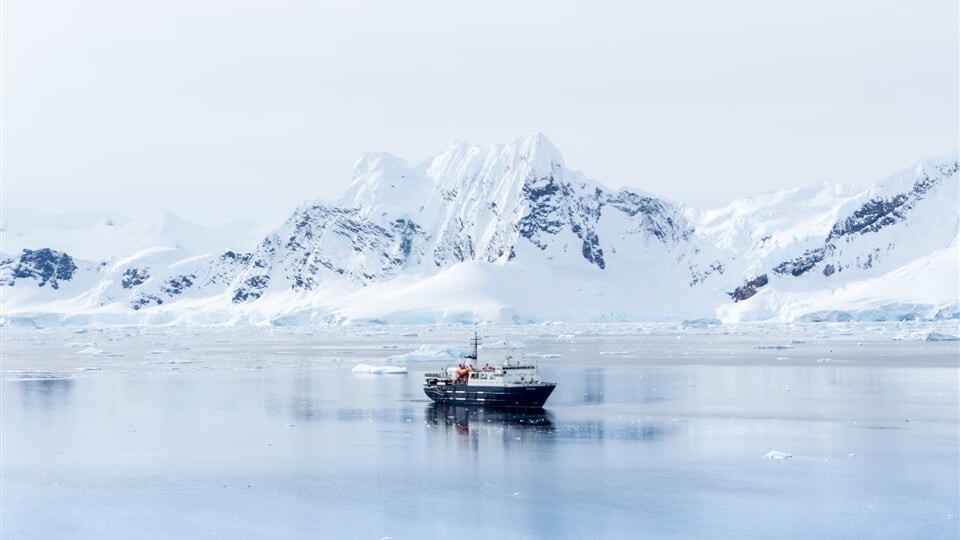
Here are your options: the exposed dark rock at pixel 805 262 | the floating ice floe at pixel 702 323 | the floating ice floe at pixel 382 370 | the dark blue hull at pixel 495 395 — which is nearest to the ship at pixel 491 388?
the dark blue hull at pixel 495 395

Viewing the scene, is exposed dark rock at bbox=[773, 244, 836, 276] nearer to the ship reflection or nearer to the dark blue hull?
the dark blue hull

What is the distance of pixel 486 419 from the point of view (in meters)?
44.4

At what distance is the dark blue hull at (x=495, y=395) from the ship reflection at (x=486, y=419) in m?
0.33

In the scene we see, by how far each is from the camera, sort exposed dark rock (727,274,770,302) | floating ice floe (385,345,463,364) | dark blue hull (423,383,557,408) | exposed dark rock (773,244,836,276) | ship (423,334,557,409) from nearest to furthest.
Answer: dark blue hull (423,383,557,408)
ship (423,334,557,409)
floating ice floe (385,345,463,364)
exposed dark rock (773,244,836,276)
exposed dark rock (727,274,770,302)

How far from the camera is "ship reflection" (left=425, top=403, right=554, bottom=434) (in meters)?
41.2

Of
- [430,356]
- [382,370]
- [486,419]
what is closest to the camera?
[486,419]

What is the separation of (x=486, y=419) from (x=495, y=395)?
11.9ft

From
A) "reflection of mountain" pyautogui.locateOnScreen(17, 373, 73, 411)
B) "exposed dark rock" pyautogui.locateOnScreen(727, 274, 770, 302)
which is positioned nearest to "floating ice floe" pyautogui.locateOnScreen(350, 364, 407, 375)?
"reflection of mountain" pyautogui.locateOnScreen(17, 373, 73, 411)

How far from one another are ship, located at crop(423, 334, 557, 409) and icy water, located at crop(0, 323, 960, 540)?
948 millimetres

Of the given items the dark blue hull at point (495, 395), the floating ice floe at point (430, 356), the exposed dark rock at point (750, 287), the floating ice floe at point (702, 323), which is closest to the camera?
the dark blue hull at point (495, 395)

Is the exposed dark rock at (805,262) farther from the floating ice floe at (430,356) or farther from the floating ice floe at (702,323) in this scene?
the floating ice floe at (430,356)

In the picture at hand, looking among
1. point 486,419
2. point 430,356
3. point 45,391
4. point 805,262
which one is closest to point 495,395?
point 486,419

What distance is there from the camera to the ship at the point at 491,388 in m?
47.5

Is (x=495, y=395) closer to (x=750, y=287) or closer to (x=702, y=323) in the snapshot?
(x=702, y=323)
